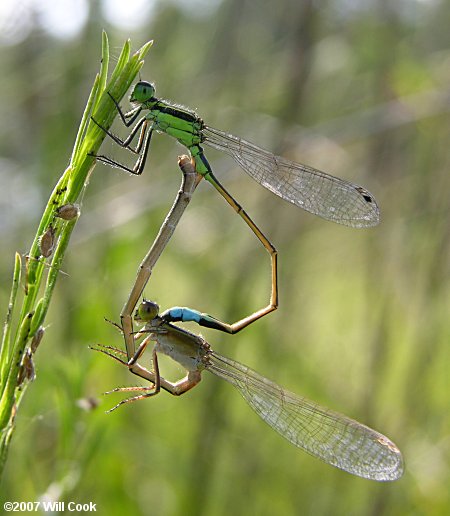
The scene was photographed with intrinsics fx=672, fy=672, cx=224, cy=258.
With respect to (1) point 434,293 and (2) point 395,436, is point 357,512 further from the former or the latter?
(1) point 434,293

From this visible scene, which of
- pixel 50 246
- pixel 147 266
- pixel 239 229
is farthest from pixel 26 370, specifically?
pixel 239 229

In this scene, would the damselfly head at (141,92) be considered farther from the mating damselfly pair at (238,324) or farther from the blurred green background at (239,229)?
the blurred green background at (239,229)

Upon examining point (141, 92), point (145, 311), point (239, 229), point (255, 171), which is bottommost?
point (145, 311)

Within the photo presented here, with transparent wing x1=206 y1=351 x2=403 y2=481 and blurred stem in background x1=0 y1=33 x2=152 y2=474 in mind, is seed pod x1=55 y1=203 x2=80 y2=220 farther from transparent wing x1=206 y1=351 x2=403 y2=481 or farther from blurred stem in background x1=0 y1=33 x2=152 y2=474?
transparent wing x1=206 y1=351 x2=403 y2=481

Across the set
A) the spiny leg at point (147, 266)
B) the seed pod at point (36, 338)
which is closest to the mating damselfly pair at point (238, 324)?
the spiny leg at point (147, 266)

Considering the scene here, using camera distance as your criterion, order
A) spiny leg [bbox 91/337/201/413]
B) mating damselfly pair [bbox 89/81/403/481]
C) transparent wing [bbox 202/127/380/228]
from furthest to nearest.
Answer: transparent wing [bbox 202/127/380/228] → mating damselfly pair [bbox 89/81/403/481] → spiny leg [bbox 91/337/201/413]

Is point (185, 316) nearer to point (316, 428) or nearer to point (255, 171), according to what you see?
point (316, 428)

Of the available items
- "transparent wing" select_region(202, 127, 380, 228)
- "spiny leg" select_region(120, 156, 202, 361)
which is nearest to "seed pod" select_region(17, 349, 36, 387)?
"spiny leg" select_region(120, 156, 202, 361)
